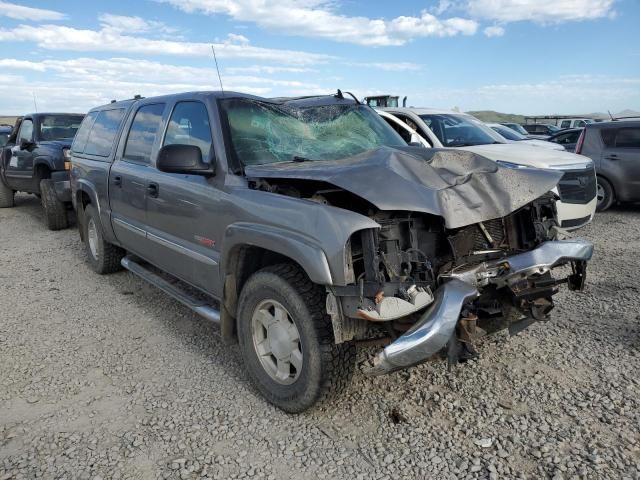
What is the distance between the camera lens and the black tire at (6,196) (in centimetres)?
1064

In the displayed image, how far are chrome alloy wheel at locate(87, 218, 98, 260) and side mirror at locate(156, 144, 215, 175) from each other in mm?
3172

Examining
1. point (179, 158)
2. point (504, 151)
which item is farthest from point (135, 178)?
point (504, 151)

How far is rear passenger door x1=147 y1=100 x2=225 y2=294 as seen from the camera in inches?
139

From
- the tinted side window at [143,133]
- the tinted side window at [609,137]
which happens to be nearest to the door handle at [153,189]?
the tinted side window at [143,133]

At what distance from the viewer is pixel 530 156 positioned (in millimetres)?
6770

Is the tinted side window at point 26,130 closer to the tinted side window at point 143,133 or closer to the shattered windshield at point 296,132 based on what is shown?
the tinted side window at point 143,133

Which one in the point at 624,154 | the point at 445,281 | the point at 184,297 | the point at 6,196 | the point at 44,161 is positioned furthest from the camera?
the point at 6,196

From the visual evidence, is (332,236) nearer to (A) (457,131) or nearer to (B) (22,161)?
(A) (457,131)

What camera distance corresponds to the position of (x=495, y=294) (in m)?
3.01

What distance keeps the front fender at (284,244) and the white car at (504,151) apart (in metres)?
3.83

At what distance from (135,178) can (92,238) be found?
2060mm

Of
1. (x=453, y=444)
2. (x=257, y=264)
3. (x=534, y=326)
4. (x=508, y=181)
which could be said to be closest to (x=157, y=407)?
(x=257, y=264)

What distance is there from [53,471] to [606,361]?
353cm

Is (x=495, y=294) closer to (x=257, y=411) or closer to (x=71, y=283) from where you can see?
(x=257, y=411)
